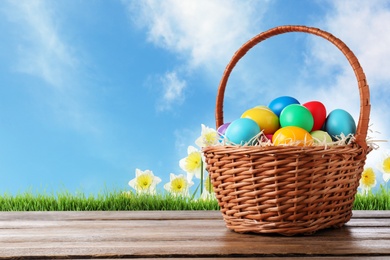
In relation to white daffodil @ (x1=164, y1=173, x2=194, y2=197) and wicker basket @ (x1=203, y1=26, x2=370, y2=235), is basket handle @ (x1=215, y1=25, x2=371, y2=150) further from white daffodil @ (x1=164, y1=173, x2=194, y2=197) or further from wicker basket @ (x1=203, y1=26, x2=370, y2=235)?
white daffodil @ (x1=164, y1=173, x2=194, y2=197)

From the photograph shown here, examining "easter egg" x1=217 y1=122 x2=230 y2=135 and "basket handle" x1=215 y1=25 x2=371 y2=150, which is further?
"easter egg" x1=217 y1=122 x2=230 y2=135

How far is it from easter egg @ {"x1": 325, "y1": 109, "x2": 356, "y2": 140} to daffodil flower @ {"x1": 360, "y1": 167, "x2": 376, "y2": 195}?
4.22 ft

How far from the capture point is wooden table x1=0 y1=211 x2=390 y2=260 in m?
1.67

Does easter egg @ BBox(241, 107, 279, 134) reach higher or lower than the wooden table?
higher

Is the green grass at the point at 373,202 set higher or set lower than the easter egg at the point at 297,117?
lower

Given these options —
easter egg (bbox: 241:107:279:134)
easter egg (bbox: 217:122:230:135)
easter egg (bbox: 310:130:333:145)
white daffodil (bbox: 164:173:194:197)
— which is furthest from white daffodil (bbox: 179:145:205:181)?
easter egg (bbox: 310:130:333:145)

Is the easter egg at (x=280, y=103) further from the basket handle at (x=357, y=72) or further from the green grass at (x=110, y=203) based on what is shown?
the green grass at (x=110, y=203)

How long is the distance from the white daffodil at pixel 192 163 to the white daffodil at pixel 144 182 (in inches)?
7.2

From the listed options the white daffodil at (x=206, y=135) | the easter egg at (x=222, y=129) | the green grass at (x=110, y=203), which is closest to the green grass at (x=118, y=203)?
the green grass at (x=110, y=203)

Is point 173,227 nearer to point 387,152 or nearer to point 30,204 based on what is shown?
point 30,204

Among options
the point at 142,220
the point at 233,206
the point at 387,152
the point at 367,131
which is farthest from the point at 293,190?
the point at 387,152

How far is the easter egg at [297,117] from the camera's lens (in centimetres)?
204

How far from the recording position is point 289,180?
6.23 feet

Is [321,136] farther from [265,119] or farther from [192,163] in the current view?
[192,163]
